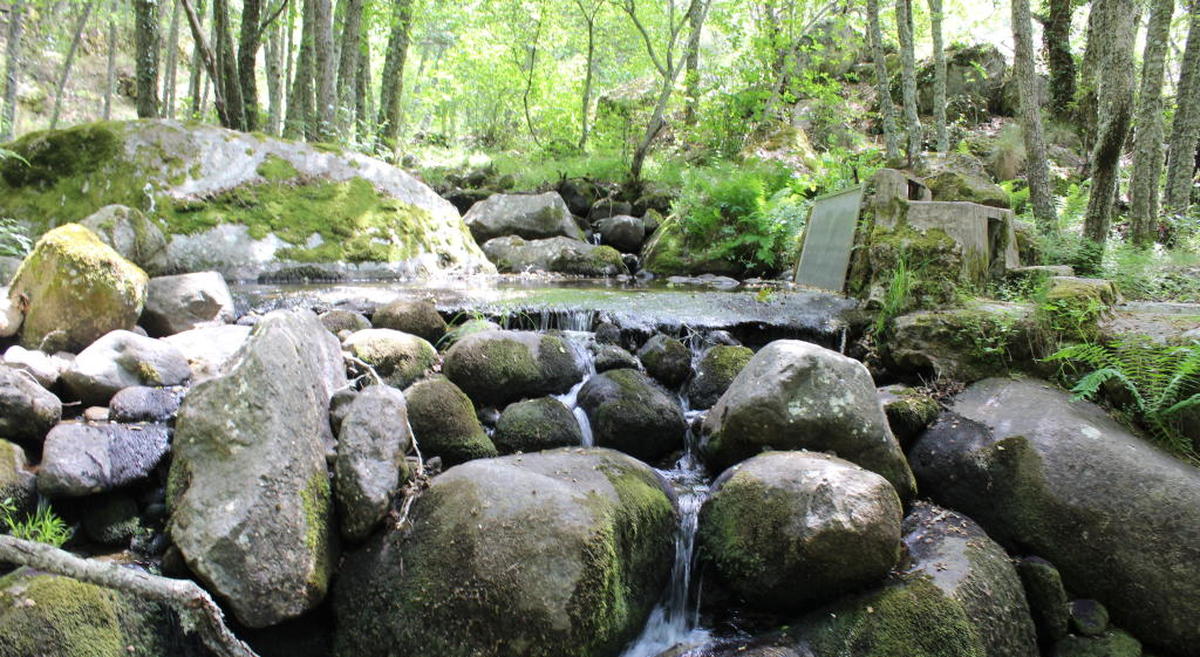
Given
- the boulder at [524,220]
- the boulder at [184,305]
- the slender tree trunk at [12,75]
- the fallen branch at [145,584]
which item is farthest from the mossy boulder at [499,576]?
the slender tree trunk at [12,75]

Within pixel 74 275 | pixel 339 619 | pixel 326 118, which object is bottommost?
pixel 339 619

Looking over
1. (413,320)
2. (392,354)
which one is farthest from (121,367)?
(413,320)

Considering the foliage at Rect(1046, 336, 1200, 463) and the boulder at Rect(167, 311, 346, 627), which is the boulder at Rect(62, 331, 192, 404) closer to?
the boulder at Rect(167, 311, 346, 627)

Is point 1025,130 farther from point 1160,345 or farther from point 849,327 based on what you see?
point 1160,345

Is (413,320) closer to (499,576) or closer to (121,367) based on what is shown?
(121,367)

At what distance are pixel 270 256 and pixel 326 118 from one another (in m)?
4.03

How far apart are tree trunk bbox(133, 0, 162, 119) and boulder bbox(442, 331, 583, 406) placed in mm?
8872

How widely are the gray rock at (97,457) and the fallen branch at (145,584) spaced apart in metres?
0.60

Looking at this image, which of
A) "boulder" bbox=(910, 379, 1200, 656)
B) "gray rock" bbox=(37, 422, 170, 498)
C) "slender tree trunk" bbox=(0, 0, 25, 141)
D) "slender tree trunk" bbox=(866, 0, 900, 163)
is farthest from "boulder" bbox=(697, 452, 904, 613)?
"slender tree trunk" bbox=(0, 0, 25, 141)

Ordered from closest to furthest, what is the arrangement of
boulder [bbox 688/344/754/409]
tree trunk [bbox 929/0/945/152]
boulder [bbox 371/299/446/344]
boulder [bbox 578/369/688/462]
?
1. boulder [bbox 578/369/688/462]
2. boulder [bbox 688/344/754/409]
3. boulder [bbox 371/299/446/344]
4. tree trunk [bbox 929/0/945/152]

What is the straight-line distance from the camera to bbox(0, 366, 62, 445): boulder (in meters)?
3.21

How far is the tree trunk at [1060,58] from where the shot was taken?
58.5ft

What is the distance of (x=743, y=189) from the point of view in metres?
11.1

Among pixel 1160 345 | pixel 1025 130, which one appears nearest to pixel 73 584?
pixel 1160 345
